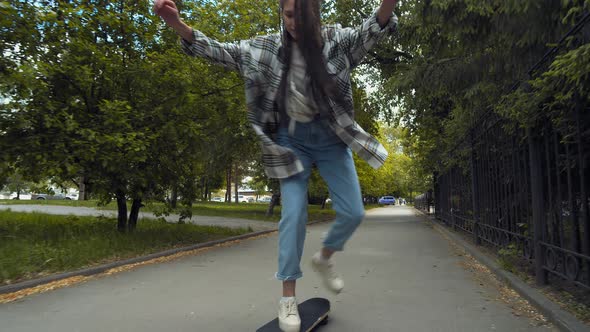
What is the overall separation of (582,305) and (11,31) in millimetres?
7931

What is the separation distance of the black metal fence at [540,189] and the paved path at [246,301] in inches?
27.6

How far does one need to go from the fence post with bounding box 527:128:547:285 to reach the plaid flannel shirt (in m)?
2.91

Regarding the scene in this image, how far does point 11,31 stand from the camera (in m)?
6.62

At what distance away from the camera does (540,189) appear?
188 inches

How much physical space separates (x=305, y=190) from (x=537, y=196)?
129 inches

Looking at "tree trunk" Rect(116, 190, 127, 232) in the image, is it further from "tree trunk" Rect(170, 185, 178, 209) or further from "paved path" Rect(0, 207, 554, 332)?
"paved path" Rect(0, 207, 554, 332)

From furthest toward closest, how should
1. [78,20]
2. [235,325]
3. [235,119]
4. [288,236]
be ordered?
[235,119]
[78,20]
[235,325]
[288,236]

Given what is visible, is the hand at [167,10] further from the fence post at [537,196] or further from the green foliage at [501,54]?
the fence post at [537,196]

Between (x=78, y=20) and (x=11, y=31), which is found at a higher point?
(x=78, y=20)

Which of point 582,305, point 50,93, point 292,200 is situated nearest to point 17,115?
point 50,93

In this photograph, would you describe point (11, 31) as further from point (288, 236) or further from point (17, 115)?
point (288, 236)

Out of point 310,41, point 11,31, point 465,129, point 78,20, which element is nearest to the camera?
point 310,41

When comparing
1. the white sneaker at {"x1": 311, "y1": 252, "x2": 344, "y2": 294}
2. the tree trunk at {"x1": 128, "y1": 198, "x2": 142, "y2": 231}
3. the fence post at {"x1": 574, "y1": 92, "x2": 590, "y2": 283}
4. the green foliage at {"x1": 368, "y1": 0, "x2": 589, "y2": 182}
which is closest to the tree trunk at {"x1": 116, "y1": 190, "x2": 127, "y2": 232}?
the tree trunk at {"x1": 128, "y1": 198, "x2": 142, "y2": 231}

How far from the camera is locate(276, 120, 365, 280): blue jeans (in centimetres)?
272
